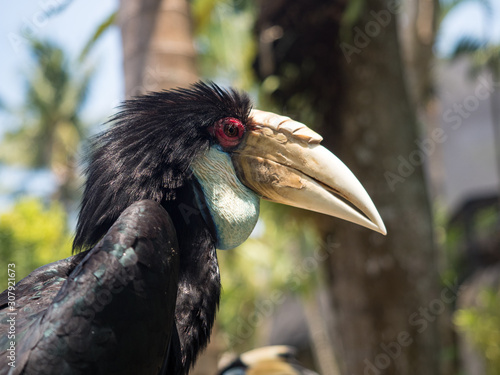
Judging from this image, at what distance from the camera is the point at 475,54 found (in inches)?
557

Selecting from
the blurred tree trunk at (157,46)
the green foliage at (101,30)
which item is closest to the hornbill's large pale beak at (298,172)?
the blurred tree trunk at (157,46)

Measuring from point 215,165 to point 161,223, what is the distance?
0.51 meters

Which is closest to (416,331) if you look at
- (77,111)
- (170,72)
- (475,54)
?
(170,72)

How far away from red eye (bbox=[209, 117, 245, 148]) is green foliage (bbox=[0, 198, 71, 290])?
17.4 ft

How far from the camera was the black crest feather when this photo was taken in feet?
8.00

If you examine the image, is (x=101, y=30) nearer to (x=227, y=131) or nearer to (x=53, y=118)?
(x=227, y=131)

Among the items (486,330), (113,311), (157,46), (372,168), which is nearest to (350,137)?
(372,168)

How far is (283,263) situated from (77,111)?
51.9ft

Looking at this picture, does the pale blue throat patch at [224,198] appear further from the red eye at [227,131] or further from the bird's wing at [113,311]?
the bird's wing at [113,311]

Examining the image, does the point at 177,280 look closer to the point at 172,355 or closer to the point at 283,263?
the point at 172,355

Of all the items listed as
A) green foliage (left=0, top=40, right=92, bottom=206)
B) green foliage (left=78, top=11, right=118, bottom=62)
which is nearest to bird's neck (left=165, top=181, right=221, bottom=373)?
green foliage (left=78, top=11, right=118, bottom=62)

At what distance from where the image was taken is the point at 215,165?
2674 millimetres

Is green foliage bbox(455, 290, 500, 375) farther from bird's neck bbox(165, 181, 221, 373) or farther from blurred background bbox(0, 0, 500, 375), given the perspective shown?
bird's neck bbox(165, 181, 221, 373)

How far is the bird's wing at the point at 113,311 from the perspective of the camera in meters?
1.96
